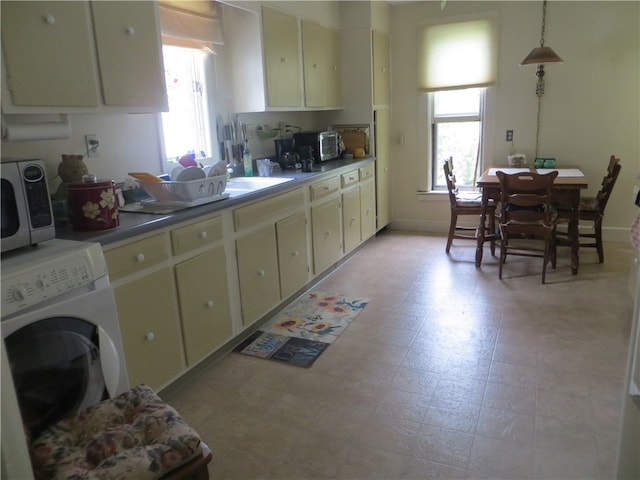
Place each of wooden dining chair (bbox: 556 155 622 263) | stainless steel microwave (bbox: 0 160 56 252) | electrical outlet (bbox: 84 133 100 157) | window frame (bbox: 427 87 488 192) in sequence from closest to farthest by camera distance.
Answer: stainless steel microwave (bbox: 0 160 56 252) < electrical outlet (bbox: 84 133 100 157) < wooden dining chair (bbox: 556 155 622 263) < window frame (bbox: 427 87 488 192)

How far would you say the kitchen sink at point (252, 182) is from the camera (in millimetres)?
3256

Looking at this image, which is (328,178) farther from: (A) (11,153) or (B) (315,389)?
(A) (11,153)

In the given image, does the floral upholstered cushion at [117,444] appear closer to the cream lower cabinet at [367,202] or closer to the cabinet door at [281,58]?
the cabinet door at [281,58]

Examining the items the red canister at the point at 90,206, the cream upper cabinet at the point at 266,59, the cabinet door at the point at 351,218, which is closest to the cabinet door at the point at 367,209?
the cabinet door at the point at 351,218

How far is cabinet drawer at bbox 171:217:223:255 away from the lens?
236 centimetres

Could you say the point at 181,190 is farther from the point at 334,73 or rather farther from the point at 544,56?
the point at 544,56

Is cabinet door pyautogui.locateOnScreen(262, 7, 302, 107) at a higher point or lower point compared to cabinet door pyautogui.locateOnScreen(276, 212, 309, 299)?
higher

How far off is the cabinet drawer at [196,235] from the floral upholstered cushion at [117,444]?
0.96 meters

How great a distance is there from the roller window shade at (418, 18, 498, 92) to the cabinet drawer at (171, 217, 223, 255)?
11.1 ft

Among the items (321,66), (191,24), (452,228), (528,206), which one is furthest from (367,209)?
(191,24)

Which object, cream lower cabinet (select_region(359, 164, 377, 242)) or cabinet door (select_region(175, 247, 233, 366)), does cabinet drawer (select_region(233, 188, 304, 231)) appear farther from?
cream lower cabinet (select_region(359, 164, 377, 242))

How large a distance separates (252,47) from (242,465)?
9.12 ft

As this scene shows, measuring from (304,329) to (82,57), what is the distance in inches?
77.8

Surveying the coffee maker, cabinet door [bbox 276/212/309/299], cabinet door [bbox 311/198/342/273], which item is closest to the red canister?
cabinet door [bbox 276/212/309/299]
